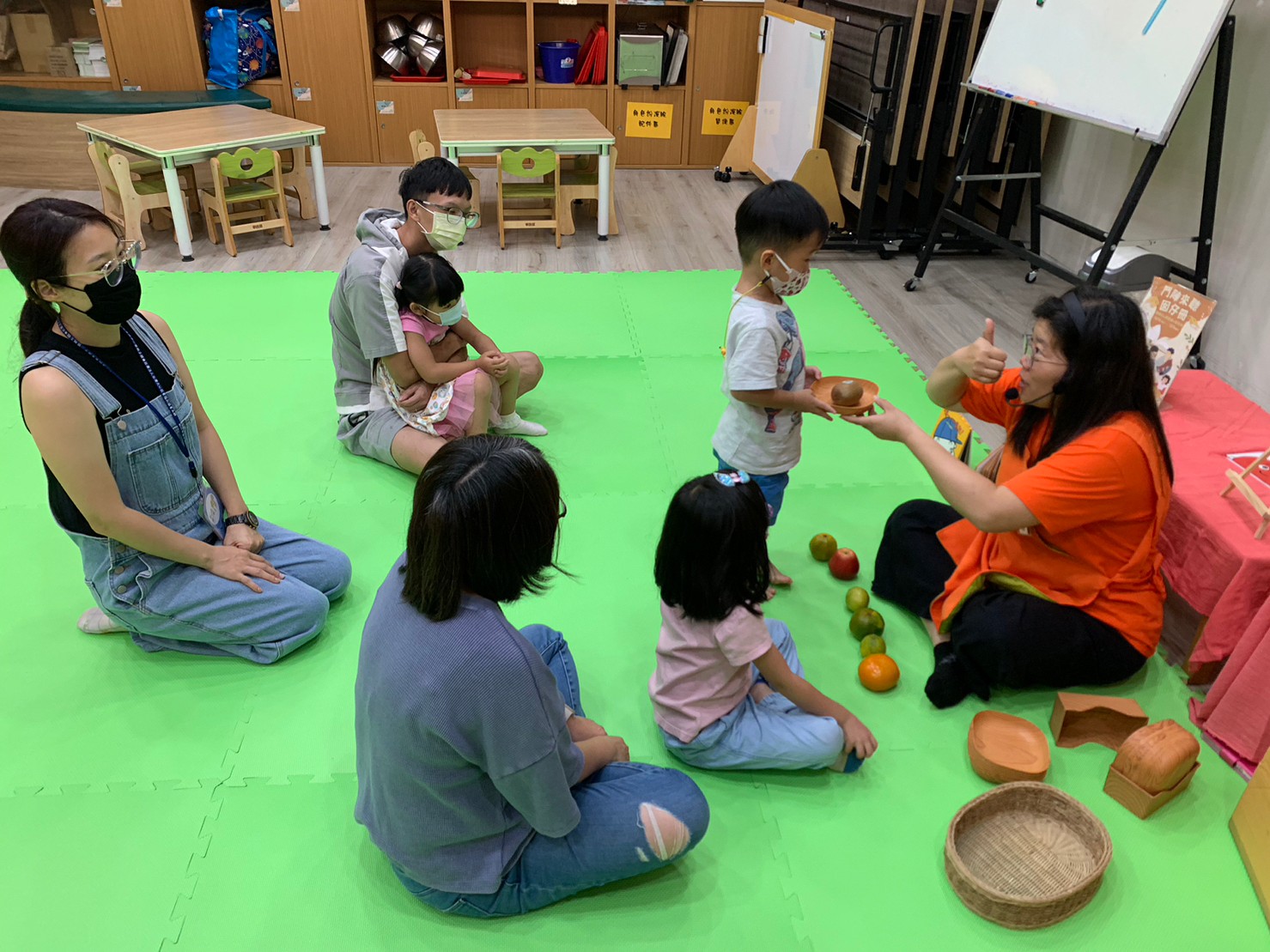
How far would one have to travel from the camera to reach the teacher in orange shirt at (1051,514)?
2008mm

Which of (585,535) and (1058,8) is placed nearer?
(585,535)

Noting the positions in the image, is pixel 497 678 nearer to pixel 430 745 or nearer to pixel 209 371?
pixel 430 745

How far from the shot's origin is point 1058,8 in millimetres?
4121

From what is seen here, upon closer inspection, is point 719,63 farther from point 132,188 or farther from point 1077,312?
point 1077,312

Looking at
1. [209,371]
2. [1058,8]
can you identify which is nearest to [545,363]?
[209,371]

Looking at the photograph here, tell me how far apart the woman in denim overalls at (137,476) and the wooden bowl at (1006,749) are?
5.54 feet

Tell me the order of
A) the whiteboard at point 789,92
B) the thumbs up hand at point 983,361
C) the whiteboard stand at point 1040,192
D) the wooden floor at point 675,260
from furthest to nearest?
the whiteboard at point 789,92 → the wooden floor at point 675,260 → the whiteboard stand at point 1040,192 → the thumbs up hand at point 983,361

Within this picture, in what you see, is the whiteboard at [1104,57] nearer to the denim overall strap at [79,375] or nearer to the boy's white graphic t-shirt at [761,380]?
the boy's white graphic t-shirt at [761,380]

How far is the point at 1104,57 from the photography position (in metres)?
3.87

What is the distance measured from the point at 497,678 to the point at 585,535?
1460 millimetres

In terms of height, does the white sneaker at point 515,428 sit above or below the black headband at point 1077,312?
below

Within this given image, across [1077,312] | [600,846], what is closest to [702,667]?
[600,846]

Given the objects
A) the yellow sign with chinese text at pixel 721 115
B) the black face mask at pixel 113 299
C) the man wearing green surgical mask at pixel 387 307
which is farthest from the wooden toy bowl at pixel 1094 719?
the yellow sign with chinese text at pixel 721 115

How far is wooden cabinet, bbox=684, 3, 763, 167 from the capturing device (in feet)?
22.2
